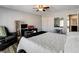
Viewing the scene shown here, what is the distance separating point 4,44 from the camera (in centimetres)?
291

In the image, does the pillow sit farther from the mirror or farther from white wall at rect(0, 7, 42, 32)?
the mirror

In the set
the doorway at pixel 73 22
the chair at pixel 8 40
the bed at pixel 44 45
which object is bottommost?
the chair at pixel 8 40

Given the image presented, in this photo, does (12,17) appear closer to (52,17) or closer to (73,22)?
(52,17)

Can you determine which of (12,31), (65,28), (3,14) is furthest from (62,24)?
(3,14)

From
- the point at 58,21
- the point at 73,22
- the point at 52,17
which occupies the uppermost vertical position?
the point at 52,17

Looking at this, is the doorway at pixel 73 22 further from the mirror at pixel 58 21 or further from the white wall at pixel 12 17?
the white wall at pixel 12 17

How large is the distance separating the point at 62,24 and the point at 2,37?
320 cm

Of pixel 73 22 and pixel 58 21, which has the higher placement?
pixel 58 21

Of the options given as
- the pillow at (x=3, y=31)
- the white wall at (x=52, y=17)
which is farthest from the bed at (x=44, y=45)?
the white wall at (x=52, y=17)

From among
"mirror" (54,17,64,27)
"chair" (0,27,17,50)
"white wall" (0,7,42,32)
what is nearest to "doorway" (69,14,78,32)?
"mirror" (54,17,64,27)

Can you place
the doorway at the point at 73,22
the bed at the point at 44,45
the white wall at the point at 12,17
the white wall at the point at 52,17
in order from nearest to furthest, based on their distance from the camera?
1. the bed at the point at 44,45
2. the white wall at the point at 12,17
3. the doorway at the point at 73,22
4. the white wall at the point at 52,17

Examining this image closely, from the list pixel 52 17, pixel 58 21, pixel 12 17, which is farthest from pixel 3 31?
pixel 58 21

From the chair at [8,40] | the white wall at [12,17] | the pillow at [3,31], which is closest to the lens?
the white wall at [12,17]

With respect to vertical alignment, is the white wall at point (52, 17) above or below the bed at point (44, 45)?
above
